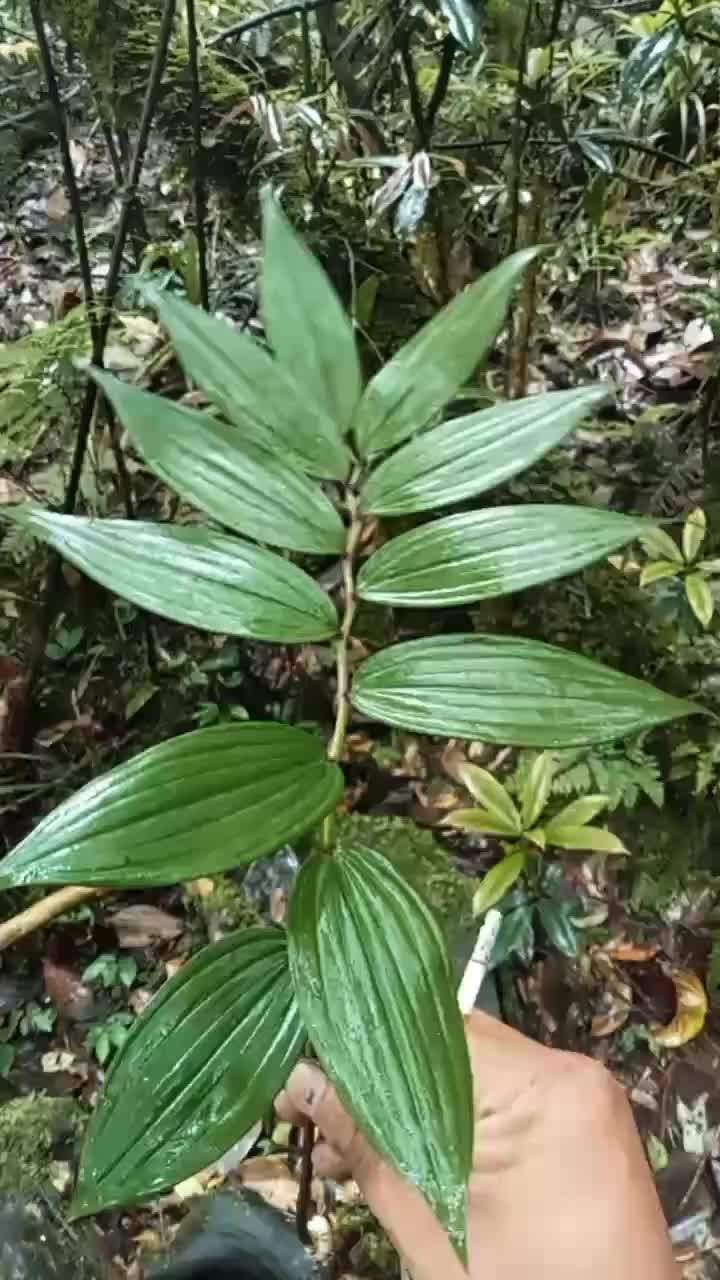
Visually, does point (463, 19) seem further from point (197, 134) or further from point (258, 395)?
point (258, 395)

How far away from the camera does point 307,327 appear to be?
645 millimetres

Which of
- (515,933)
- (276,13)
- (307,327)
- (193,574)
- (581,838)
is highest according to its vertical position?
(276,13)

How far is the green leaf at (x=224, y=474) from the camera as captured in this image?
597 millimetres

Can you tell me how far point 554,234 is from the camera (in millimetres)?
1633

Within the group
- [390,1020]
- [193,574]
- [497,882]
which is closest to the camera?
[390,1020]

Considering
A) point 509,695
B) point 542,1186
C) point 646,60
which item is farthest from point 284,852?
point 646,60

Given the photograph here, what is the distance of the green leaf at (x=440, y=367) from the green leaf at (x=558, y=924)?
2.03 feet

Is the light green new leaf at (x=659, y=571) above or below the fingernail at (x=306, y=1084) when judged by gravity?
above

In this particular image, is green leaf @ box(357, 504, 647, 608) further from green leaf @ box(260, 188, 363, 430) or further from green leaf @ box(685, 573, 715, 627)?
green leaf @ box(685, 573, 715, 627)

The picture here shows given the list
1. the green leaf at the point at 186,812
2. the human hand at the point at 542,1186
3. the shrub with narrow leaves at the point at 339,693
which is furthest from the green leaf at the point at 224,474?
the human hand at the point at 542,1186

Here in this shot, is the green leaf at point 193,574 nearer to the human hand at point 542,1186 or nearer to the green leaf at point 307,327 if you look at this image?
the green leaf at point 307,327

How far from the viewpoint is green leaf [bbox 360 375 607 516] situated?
0.60 meters

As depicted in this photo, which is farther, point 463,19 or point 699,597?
point 699,597

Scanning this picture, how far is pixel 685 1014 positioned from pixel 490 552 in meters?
0.81
